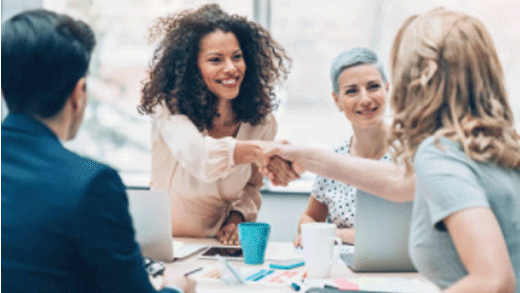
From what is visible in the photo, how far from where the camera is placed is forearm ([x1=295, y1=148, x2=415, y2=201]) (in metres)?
1.58

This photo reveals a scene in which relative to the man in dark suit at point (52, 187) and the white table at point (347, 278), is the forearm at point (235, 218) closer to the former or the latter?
the white table at point (347, 278)

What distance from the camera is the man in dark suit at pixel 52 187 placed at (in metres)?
0.92

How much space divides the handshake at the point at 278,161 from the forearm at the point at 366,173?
0.64 feet

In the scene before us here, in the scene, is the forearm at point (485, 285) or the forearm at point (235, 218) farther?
the forearm at point (235, 218)

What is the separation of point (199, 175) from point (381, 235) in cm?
81

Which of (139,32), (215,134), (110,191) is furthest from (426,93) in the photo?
(139,32)

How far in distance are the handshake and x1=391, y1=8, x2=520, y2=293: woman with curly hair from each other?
1.04 meters

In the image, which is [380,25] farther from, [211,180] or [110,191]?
[110,191]

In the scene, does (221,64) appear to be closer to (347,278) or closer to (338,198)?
(338,198)

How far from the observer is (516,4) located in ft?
11.5

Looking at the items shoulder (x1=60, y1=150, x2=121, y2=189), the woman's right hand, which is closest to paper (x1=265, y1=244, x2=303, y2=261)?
the woman's right hand

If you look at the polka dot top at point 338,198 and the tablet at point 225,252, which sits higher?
the polka dot top at point 338,198

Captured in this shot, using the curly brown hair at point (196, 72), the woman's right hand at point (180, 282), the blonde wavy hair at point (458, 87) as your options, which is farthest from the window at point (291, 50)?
the blonde wavy hair at point (458, 87)

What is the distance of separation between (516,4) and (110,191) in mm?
3293
